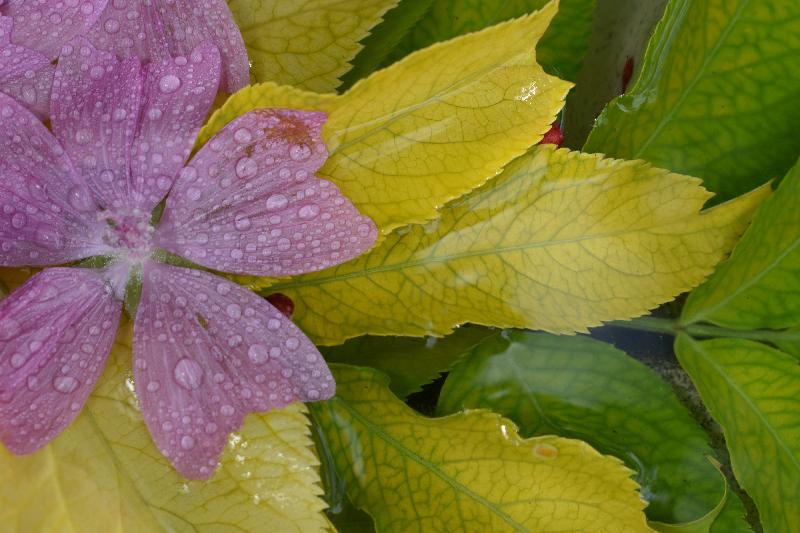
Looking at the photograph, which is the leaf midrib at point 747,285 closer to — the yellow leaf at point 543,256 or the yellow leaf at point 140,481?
the yellow leaf at point 543,256

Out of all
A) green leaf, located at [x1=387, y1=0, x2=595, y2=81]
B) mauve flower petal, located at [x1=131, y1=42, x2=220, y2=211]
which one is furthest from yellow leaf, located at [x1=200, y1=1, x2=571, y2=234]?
green leaf, located at [x1=387, y1=0, x2=595, y2=81]

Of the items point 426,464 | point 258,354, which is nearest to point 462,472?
point 426,464

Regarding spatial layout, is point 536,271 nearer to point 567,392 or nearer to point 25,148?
point 567,392

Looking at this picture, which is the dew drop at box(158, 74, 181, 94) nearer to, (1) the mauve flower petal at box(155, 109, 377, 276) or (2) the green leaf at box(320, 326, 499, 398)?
(1) the mauve flower petal at box(155, 109, 377, 276)

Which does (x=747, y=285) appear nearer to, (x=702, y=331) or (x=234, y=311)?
(x=702, y=331)

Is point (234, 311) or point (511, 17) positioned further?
point (511, 17)
